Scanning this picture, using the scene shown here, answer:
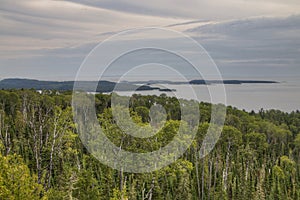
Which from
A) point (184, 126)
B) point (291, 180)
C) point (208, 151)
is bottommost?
point (291, 180)

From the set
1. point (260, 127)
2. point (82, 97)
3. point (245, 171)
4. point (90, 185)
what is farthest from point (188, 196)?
point (260, 127)

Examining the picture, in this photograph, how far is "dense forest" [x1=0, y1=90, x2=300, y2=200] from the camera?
107 feet

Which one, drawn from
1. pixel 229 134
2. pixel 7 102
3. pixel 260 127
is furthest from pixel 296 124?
pixel 7 102

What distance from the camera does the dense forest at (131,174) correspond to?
32594 millimetres

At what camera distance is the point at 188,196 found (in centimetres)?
4878

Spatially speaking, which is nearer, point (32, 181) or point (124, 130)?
point (32, 181)

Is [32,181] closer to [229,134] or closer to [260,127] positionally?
[229,134]

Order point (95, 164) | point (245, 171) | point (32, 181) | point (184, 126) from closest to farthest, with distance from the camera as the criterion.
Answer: point (32, 181) → point (95, 164) → point (184, 126) → point (245, 171)

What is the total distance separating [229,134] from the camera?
260 feet

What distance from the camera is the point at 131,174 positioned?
37594 mm

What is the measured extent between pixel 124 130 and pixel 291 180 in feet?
147

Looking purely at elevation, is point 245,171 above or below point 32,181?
below

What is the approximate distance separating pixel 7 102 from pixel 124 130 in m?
70.1

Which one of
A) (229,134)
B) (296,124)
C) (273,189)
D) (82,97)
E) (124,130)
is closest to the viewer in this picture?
(124,130)
